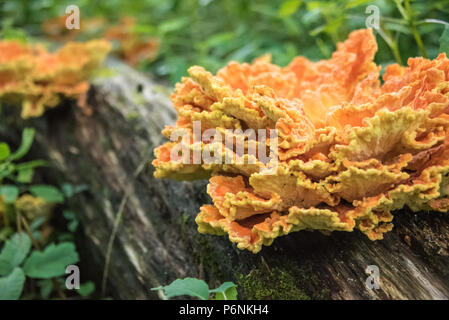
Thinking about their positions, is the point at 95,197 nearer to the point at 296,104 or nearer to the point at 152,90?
the point at 152,90

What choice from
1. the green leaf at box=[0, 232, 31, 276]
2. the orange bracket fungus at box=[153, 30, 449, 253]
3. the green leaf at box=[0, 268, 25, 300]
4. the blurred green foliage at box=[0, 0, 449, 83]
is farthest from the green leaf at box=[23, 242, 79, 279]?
the blurred green foliage at box=[0, 0, 449, 83]

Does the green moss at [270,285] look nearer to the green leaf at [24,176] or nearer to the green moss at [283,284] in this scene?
the green moss at [283,284]

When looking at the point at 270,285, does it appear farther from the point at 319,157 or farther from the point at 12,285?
the point at 12,285

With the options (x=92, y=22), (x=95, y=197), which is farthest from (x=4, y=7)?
(x=95, y=197)

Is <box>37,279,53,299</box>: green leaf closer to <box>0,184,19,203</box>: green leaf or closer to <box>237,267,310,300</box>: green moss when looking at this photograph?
<box>0,184,19,203</box>: green leaf

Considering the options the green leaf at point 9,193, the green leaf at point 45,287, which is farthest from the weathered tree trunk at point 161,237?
the green leaf at point 9,193

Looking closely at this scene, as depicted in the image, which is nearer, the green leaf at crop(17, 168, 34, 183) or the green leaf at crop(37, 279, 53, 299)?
the green leaf at crop(37, 279, 53, 299)
